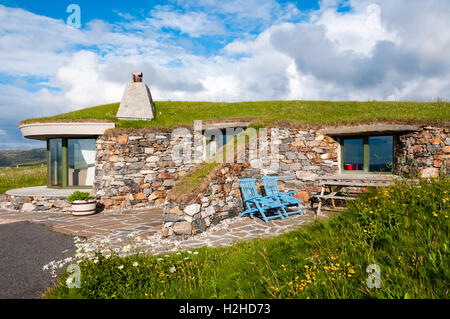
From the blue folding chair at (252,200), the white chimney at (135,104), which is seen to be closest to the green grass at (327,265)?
the blue folding chair at (252,200)

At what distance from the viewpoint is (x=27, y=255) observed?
493 centimetres

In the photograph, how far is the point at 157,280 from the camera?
3146mm

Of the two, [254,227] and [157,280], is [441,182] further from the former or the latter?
[157,280]

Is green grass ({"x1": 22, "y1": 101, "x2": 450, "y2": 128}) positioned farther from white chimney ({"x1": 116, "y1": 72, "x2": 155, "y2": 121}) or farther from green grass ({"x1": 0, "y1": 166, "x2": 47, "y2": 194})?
green grass ({"x1": 0, "y1": 166, "x2": 47, "y2": 194})

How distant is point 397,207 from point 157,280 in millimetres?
3689

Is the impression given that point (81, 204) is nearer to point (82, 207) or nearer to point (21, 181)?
point (82, 207)

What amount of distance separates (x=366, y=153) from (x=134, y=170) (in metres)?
8.85

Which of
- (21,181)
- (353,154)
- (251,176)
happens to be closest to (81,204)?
(251,176)

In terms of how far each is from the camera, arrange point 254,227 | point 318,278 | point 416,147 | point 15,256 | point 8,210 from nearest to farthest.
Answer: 1. point 318,278
2. point 15,256
3. point 254,227
4. point 416,147
5. point 8,210

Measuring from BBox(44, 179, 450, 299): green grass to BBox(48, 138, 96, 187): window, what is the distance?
830cm

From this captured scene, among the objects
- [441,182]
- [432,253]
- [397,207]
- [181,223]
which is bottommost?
[181,223]

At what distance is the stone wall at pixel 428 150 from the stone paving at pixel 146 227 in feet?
13.0
